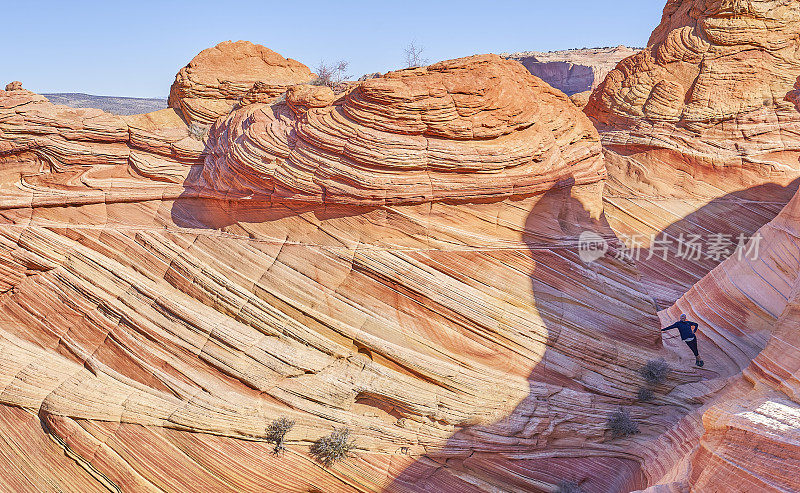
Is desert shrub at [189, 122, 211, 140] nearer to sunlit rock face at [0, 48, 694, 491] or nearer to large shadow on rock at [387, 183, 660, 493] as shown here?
sunlit rock face at [0, 48, 694, 491]

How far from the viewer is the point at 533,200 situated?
12.4 meters

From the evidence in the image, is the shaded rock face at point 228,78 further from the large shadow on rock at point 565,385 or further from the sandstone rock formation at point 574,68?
the sandstone rock formation at point 574,68

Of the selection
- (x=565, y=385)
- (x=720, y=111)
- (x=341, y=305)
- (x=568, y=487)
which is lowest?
(x=568, y=487)

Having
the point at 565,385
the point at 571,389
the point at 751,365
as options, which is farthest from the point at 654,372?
the point at 565,385

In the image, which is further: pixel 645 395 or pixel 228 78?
pixel 228 78

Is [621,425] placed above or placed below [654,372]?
below

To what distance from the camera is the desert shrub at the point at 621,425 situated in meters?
11.8

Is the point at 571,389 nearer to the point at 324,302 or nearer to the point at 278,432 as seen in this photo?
the point at 324,302

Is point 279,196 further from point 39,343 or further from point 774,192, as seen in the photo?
point 774,192

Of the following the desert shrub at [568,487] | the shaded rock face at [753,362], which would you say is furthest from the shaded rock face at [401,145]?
the desert shrub at [568,487]

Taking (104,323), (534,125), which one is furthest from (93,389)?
(534,125)

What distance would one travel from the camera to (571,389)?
11.9 metres

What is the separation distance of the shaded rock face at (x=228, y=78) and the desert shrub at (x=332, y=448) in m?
8.54

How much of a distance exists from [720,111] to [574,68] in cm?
4713
